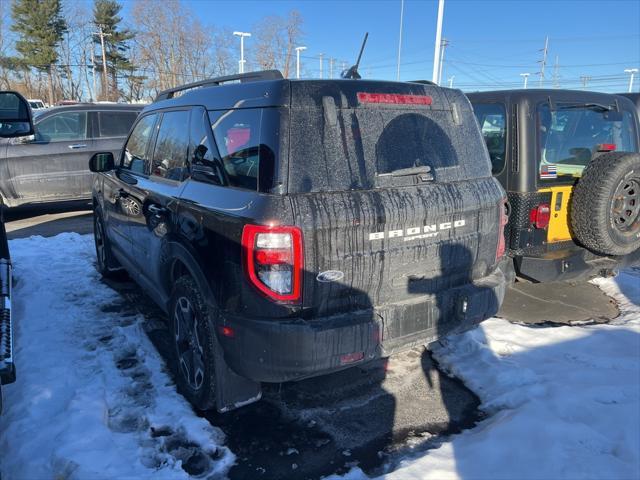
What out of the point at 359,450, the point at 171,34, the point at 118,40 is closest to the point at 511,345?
the point at 359,450

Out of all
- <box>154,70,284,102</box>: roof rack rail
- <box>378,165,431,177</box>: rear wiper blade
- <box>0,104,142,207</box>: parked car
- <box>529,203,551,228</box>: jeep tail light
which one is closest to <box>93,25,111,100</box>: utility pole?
<box>0,104,142,207</box>: parked car

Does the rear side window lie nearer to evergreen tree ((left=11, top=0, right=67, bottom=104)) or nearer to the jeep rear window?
the jeep rear window

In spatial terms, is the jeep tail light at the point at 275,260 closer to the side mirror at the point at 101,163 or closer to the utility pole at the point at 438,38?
the side mirror at the point at 101,163

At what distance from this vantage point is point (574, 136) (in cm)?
473

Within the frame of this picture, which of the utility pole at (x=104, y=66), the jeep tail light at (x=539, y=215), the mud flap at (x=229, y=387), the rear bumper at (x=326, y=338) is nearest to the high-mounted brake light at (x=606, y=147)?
the jeep tail light at (x=539, y=215)

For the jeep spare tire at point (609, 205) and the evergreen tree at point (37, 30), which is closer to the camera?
the jeep spare tire at point (609, 205)

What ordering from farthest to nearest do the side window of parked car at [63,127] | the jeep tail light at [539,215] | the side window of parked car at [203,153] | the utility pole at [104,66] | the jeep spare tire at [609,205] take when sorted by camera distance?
the utility pole at [104,66] → the side window of parked car at [63,127] → the jeep tail light at [539,215] → the jeep spare tire at [609,205] → the side window of parked car at [203,153]

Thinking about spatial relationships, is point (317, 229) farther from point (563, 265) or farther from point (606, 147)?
point (606, 147)

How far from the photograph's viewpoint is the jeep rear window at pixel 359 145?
2.45 m

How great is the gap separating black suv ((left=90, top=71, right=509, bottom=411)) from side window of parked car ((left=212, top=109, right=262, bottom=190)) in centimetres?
1

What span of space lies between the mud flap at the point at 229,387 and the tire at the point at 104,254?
2992 mm

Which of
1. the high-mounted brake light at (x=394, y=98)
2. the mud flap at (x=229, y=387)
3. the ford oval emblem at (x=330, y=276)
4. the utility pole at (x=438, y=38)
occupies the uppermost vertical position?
the utility pole at (x=438, y=38)

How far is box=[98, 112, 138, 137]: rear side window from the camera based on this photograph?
9.20m

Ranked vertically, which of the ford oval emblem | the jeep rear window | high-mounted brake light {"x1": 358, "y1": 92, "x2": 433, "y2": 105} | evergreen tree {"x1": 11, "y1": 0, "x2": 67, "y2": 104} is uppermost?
evergreen tree {"x1": 11, "y1": 0, "x2": 67, "y2": 104}
